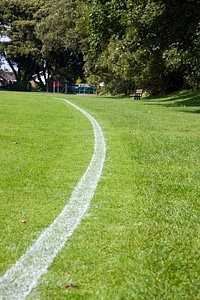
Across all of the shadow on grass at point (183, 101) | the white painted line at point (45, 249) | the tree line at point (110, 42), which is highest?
the tree line at point (110, 42)

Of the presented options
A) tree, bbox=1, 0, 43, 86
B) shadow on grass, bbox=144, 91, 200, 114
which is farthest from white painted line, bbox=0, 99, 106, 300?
tree, bbox=1, 0, 43, 86

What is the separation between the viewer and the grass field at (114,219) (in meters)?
2.55

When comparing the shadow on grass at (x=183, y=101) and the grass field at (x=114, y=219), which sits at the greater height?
the grass field at (x=114, y=219)

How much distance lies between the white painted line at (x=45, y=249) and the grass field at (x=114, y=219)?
0.07 meters

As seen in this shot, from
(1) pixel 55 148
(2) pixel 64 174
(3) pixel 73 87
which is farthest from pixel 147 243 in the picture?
(3) pixel 73 87

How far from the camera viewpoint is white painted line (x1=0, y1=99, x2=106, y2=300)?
249 centimetres

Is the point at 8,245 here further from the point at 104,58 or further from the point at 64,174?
the point at 104,58

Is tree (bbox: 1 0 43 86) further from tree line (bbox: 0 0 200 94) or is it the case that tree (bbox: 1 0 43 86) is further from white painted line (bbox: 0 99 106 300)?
white painted line (bbox: 0 99 106 300)

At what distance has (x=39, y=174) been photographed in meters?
5.34

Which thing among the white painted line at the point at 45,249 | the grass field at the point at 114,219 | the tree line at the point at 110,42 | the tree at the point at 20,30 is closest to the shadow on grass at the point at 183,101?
the tree line at the point at 110,42

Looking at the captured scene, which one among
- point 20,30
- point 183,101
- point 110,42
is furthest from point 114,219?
point 20,30

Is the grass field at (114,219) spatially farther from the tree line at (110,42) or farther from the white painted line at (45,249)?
the tree line at (110,42)

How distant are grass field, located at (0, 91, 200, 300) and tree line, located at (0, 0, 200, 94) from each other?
12.0 metres

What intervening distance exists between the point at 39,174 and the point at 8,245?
90.5 inches
